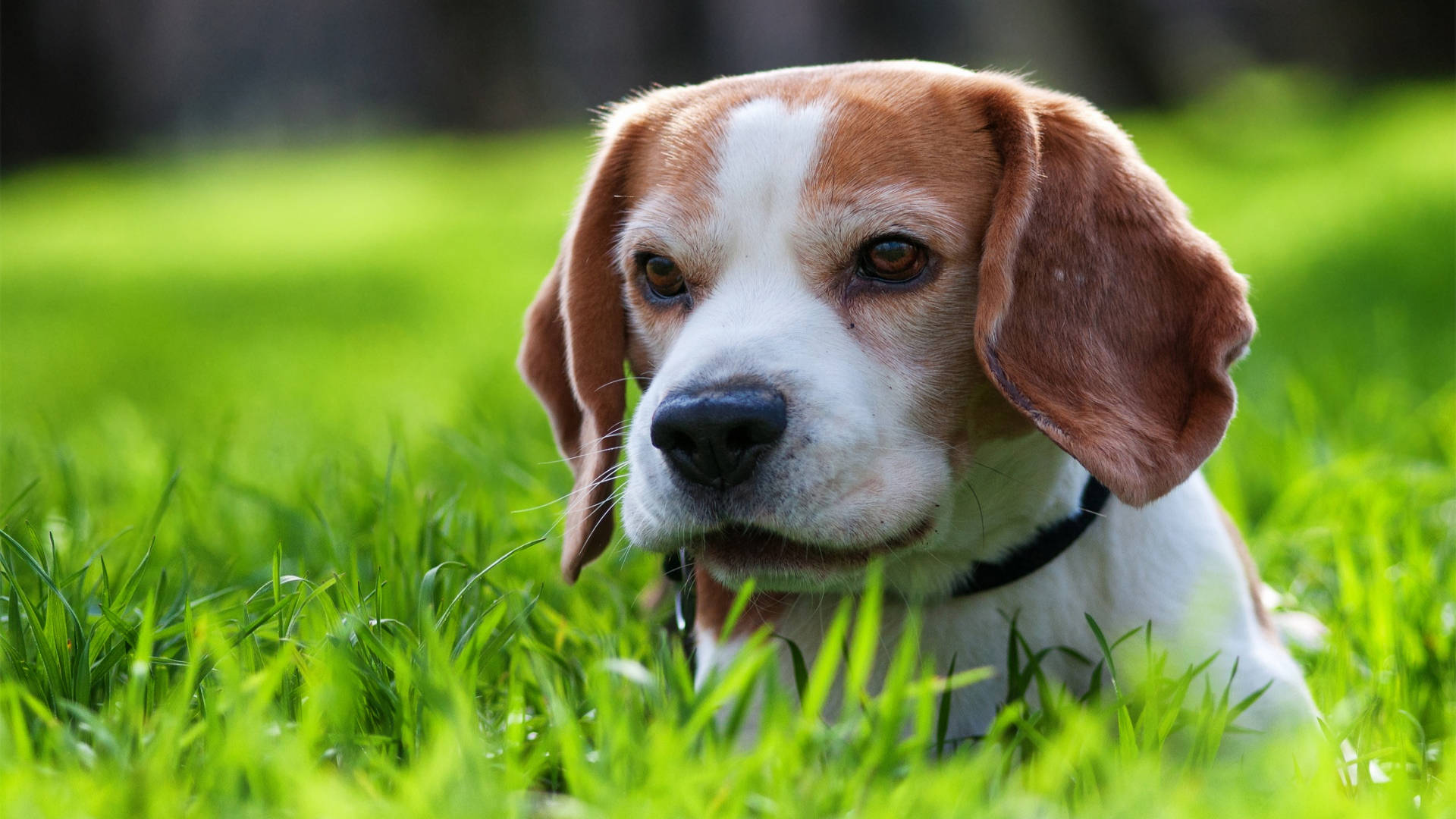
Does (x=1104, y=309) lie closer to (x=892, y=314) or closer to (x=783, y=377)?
(x=892, y=314)

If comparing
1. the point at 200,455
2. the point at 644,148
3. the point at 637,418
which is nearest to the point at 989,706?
the point at 637,418

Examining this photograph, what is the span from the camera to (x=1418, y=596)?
3188 millimetres

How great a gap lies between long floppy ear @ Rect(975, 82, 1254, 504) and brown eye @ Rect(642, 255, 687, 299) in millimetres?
645

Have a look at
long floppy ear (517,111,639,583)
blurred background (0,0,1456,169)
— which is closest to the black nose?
long floppy ear (517,111,639,583)

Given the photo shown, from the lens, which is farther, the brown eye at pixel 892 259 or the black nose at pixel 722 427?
the brown eye at pixel 892 259

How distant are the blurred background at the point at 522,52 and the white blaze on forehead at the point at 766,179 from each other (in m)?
14.8

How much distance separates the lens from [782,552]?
2.60 m

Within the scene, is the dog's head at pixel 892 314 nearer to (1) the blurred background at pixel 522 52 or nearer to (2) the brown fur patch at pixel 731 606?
(2) the brown fur patch at pixel 731 606

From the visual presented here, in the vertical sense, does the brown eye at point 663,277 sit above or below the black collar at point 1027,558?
above

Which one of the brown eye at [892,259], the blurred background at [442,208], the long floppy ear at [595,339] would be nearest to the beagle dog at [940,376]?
the brown eye at [892,259]

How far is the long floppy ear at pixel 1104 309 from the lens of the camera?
103 inches

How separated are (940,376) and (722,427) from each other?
1.68 feet

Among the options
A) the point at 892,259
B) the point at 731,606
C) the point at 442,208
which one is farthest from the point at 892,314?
the point at 442,208

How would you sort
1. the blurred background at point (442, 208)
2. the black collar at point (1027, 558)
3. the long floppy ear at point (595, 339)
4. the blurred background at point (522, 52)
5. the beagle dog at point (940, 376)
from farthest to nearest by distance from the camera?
the blurred background at point (522, 52), the blurred background at point (442, 208), the long floppy ear at point (595, 339), the black collar at point (1027, 558), the beagle dog at point (940, 376)
